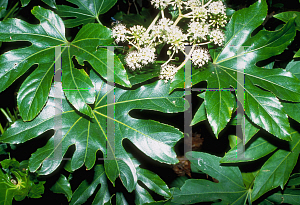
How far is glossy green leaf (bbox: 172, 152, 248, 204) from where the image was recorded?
3.51ft

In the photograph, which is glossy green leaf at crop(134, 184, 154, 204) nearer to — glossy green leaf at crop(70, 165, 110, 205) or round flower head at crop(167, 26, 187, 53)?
glossy green leaf at crop(70, 165, 110, 205)

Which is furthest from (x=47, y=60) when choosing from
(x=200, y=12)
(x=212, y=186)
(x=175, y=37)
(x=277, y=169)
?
(x=277, y=169)

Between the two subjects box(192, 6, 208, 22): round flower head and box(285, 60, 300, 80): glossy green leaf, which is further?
box(285, 60, 300, 80): glossy green leaf

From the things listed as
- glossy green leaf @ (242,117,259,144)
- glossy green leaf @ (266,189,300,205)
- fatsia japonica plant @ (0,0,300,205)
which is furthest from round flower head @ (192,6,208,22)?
glossy green leaf @ (266,189,300,205)

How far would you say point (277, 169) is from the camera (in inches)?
37.6

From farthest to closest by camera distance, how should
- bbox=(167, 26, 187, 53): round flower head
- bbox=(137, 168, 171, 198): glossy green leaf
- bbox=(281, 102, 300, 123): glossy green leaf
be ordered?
bbox=(137, 168, 171, 198): glossy green leaf, bbox=(281, 102, 300, 123): glossy green leaf, bbox=(167, 26, 187, 53): round flower head

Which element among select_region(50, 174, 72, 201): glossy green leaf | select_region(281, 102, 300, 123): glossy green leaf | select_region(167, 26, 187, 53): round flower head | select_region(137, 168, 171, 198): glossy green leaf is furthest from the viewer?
select_region(50, 174, 72, 201): glossy green leaf

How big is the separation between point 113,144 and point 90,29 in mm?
454

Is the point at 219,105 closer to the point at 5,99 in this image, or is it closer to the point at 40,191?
the point at 40,191

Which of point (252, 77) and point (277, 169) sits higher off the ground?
point (252, 77)

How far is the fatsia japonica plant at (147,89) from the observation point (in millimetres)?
769

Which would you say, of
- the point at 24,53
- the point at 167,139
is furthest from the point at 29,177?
the point at 167,139

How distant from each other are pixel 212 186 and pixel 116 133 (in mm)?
573

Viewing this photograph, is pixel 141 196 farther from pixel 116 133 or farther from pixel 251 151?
pixel 251 151
